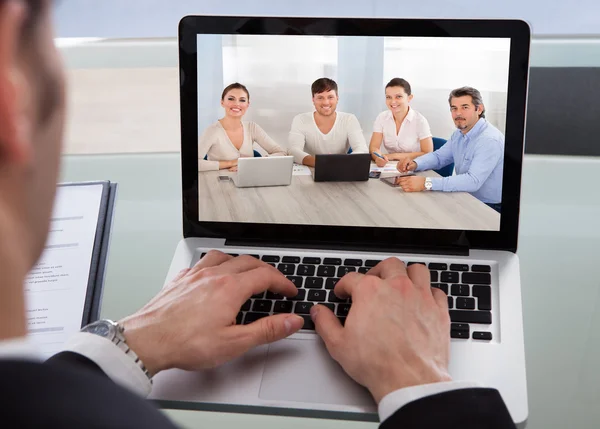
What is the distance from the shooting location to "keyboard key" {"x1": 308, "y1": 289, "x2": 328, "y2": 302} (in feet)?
2.56

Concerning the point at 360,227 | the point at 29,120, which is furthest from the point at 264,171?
the point at 29,120

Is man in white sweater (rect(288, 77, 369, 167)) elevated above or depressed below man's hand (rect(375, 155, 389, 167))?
above

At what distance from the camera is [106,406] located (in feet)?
0.87

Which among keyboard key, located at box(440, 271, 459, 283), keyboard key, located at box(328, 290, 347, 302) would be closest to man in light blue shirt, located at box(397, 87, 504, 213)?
keyboard key, located at box(440, 271, 459, 283)

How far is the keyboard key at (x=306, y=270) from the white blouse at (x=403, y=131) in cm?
19

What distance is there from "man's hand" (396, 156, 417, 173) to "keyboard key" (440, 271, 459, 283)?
0.47ft

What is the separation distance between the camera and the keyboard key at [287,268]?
83cm

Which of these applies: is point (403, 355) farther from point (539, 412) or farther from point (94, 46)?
point (94, 46)

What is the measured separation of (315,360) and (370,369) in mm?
88

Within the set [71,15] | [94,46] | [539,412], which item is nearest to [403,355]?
[539,412]

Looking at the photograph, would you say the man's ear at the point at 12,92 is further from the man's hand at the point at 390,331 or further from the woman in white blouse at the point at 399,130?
the woman in white blouse at the point at 399,130

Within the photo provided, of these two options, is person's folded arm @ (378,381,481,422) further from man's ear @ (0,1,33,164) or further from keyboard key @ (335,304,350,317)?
man's ear @ (0,1,33,164)

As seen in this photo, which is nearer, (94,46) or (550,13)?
(94,46)

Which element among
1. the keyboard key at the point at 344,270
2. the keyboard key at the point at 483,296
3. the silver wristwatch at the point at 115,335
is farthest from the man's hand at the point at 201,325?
the keyboard key at the point at 483,296
